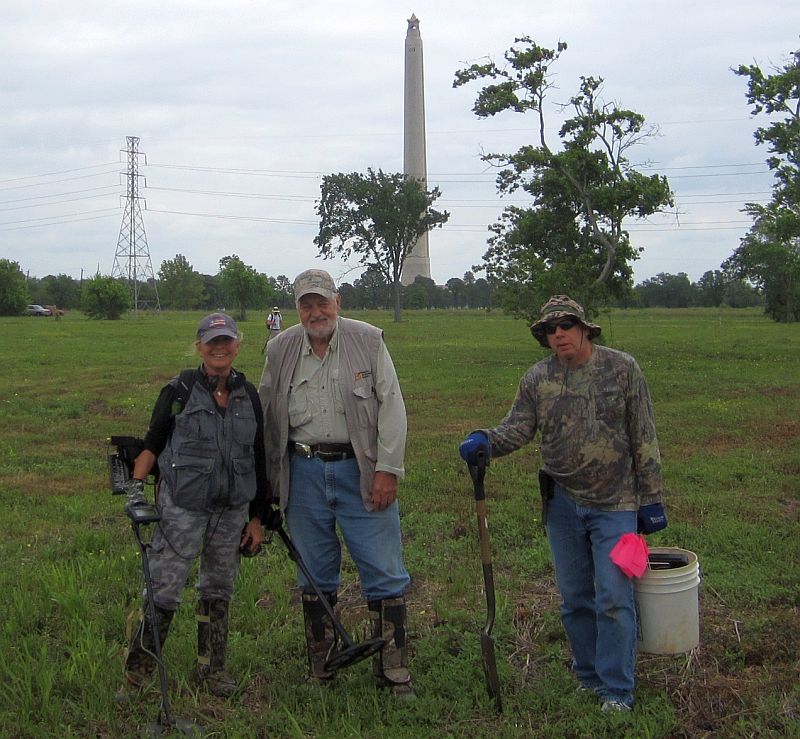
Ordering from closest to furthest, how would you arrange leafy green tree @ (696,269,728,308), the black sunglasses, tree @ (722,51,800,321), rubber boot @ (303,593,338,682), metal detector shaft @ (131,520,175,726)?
metal detector shaft @ (131,520,175,726), the black sunglasses, rubber boot @ (303,593,338,682), tree @ (722,51,800,321), leafy green tree @ (696,269,728,308)

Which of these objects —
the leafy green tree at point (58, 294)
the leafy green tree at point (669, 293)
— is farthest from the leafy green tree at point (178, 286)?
the leafy green tree at point (669, 293)

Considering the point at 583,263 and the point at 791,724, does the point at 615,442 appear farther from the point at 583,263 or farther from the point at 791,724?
the point at 583,263

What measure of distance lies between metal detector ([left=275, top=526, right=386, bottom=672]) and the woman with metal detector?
0.31 m

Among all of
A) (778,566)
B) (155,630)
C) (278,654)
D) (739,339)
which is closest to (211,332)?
(155,630)

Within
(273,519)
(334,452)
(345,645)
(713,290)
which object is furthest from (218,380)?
(713,290)

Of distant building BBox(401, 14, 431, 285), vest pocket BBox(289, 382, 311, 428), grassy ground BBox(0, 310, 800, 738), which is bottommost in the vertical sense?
grassy ground BBox(0, 310, 800, 738)

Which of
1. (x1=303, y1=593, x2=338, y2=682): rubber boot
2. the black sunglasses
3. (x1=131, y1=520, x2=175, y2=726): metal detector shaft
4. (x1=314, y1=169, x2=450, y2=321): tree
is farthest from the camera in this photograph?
(x1=314, y1=169, x2=450, y2=321): tree

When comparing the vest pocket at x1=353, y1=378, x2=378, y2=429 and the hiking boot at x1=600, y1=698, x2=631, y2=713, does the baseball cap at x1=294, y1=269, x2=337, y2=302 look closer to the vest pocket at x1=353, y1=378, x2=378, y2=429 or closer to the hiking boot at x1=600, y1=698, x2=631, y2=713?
the vest pocket at x1=353, y1=378, x2=378, y2=429

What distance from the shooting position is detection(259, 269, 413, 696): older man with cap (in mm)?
4062

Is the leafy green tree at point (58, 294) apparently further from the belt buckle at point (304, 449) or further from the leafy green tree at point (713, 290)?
the belt buckle at point (304, 449)

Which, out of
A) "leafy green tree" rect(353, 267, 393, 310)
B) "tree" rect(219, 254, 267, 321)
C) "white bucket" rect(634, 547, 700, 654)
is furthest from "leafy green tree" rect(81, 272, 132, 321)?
"white bucket" rect(634, 547, 700, 654)

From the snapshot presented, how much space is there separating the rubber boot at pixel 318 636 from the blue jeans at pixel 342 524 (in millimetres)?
95

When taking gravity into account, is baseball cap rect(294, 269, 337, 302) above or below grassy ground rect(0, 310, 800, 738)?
above

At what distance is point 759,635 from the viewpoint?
15.6 feet
